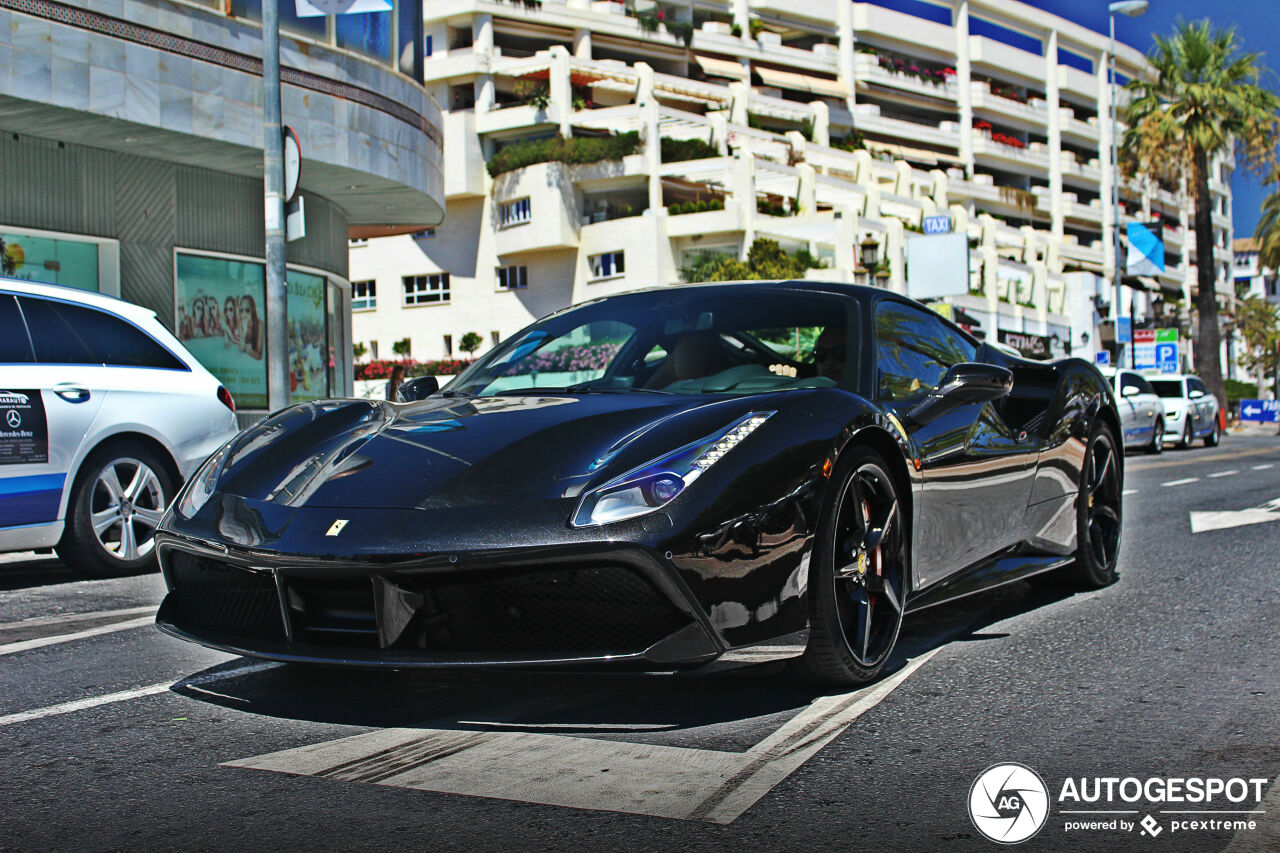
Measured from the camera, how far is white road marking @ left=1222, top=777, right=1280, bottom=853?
246 cm

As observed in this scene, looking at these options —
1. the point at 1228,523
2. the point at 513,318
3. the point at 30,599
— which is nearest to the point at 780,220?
the point at 513,318

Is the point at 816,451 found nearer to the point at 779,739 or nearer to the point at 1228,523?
the point at 779,739

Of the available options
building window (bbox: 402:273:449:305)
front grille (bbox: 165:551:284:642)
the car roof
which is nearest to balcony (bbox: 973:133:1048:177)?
building window (bbox: 402:273:449:305)

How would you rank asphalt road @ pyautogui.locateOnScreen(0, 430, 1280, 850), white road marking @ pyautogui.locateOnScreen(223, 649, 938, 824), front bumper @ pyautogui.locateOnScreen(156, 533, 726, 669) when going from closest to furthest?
asphalt road @ pyautogui.locateOnScreen(0, 430, 1280, 850)
white road marking @ pyautogui.locateOnScreen(223, 649, 938, 824)
front bumper @ pyautogui.locateOnScreen(156, 533, 726, 669)

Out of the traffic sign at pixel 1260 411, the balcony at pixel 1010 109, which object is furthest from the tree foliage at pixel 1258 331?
the traffic sign at pixel 1260 411

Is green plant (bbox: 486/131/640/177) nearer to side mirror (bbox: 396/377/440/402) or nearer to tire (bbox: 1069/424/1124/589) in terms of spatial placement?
tire (bbox: 1069/424/1124/589)

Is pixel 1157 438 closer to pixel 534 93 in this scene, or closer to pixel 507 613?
pixel 507 613

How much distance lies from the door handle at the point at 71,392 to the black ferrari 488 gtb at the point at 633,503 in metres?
2.68

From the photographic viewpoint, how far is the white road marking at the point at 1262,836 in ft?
8.09

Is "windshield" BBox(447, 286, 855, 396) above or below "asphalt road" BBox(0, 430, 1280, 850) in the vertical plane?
above

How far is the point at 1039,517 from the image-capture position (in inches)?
204

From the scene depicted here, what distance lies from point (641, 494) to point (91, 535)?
4.43 m

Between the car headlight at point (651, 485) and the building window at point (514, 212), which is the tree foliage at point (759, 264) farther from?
the car headlight at point (651, 485)
